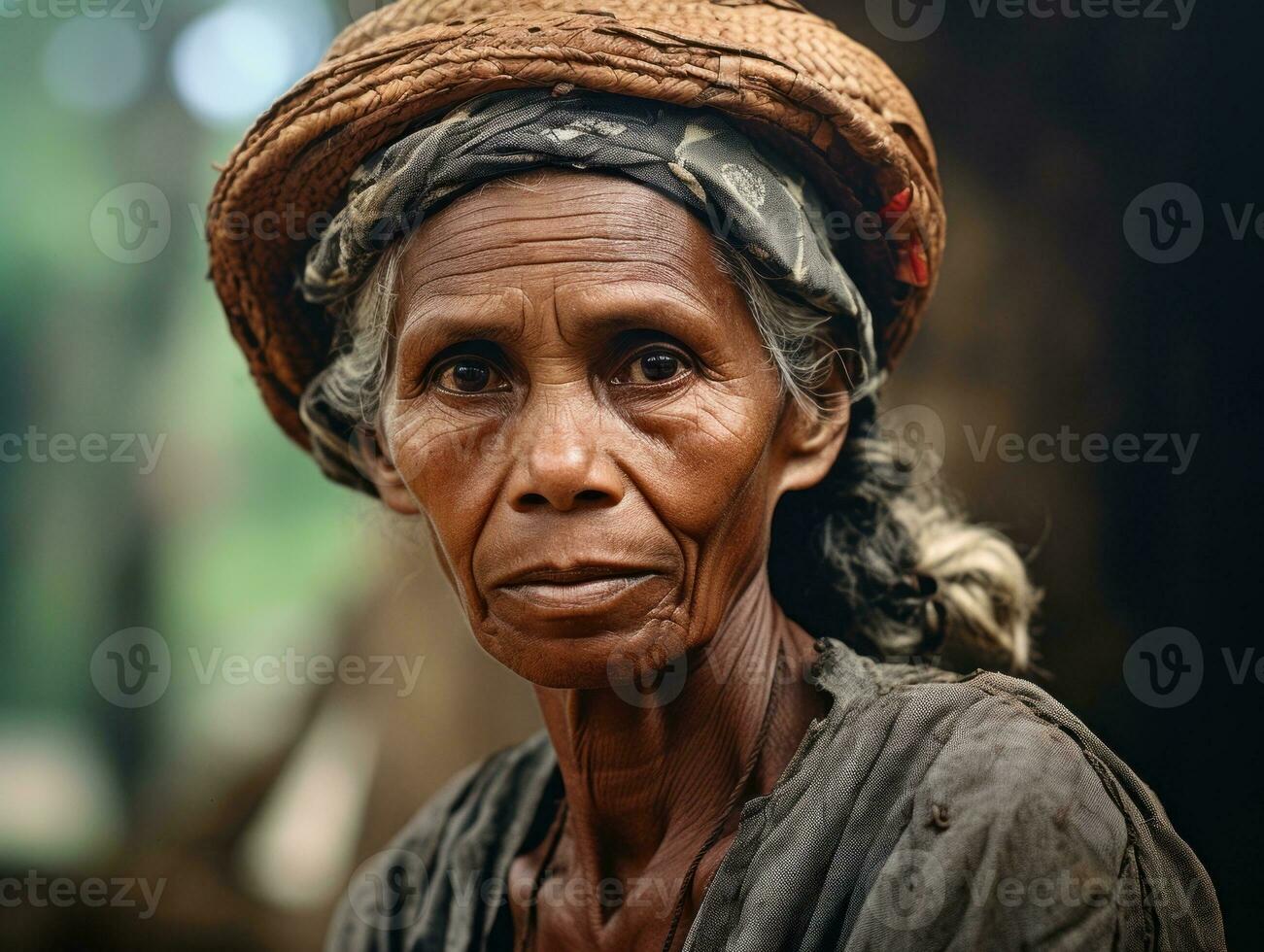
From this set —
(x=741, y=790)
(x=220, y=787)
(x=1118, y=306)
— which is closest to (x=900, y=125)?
(x=741, y=790)

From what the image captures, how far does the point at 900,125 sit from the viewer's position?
1911mm

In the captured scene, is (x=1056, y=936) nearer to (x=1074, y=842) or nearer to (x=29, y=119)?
(x=1074, y=842)

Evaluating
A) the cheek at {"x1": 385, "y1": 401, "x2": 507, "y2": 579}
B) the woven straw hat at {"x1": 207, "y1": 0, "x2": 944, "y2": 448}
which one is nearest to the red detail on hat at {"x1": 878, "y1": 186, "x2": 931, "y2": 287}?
the woven straw hat at {"x1": 207, "y1": 0, "x2": 944, "y2": 448}

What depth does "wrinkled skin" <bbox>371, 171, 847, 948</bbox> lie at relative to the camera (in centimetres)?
166

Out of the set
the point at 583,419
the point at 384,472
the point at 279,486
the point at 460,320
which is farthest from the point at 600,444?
the point at 279,486

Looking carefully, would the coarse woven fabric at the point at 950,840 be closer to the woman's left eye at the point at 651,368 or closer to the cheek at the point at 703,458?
the cheek at the point at 703,458

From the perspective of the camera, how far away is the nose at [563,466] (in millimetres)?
1609

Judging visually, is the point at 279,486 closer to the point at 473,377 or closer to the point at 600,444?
the point at 473,377

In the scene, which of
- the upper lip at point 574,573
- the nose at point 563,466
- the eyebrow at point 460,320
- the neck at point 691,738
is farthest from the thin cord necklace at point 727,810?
the eyebrow at point 460,320

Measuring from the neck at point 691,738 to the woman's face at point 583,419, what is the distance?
17cm

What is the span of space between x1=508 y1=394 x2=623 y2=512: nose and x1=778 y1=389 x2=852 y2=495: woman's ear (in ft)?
1.27

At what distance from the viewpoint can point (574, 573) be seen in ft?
5.40

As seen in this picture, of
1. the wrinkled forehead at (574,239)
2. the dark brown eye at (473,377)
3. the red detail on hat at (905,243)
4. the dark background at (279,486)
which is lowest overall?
the dark background at (279,486)

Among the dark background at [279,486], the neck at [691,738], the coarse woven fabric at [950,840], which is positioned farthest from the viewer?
the dark background at [279,486]
